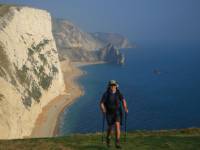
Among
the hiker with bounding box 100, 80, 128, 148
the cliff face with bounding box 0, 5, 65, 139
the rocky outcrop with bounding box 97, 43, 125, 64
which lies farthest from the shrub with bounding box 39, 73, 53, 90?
the rocky outcrop with bounding box 97, 43, 125, 64

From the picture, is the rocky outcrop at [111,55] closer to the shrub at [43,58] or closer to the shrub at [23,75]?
the shrub at [43,58]

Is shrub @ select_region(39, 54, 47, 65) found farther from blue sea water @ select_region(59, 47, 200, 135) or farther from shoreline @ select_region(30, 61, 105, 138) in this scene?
blue sea water @ select_region(59, 47, 200, 135)

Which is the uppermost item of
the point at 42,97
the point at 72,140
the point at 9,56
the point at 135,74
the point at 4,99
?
the point at 72,140

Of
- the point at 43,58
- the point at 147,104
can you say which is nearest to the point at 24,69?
the point at 43,58

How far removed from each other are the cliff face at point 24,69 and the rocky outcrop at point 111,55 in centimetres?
9133

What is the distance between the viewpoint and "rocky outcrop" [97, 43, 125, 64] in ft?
584

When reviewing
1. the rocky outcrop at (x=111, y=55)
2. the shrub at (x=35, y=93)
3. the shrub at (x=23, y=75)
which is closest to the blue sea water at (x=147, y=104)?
the shrub at (x=35, y=93)

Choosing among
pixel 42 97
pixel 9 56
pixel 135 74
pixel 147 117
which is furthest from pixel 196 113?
pixel 135 74

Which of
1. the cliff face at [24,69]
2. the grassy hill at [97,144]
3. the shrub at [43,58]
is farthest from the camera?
the shrub at [43,58]

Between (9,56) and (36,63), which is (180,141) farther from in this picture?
(36,63)

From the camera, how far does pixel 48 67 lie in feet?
261

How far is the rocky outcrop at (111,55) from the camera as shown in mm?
178125

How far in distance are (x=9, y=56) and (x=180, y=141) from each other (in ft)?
161

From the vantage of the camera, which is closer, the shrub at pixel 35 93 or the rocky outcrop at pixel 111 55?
the shrub at pixel 35 93
